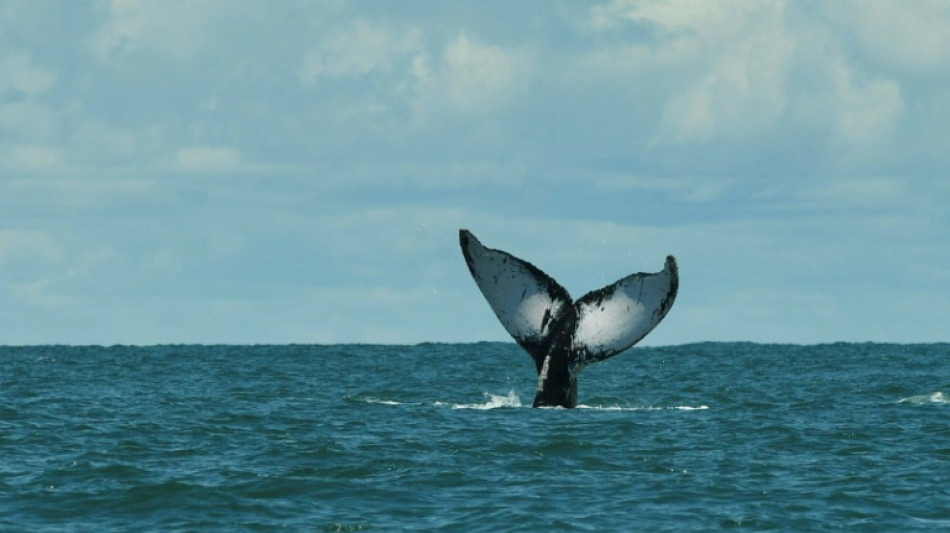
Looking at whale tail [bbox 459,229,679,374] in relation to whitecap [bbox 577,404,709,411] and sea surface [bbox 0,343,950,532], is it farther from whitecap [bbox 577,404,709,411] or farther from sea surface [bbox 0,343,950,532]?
whitecap [bbox 577,404,709,411]

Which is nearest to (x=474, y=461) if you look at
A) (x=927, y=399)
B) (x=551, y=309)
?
(x=551, y=309)

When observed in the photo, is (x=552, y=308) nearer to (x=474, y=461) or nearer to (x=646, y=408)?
(x=474, y=461)

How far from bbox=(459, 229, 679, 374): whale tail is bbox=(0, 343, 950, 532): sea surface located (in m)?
1.36

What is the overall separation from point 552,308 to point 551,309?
19mm

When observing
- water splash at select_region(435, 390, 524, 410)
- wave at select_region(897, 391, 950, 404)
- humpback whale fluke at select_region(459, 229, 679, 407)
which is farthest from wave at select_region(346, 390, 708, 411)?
humpback whale fluke at select_region(459, 229, 679, 407)

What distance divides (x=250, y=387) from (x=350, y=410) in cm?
1021

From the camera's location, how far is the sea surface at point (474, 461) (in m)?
15.4

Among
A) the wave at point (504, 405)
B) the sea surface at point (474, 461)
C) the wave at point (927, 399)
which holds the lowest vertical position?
the sea surface at point (474, 461)

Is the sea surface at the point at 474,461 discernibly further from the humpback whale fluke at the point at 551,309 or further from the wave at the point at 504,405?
the humpback whale fluke at the point at 551,309

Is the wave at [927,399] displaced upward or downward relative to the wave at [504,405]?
upward

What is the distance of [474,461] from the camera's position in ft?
62.3

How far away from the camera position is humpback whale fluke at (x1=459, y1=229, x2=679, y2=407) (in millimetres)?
19562

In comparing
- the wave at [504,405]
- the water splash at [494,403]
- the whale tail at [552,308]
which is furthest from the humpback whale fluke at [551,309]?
the water splash at [494,403]

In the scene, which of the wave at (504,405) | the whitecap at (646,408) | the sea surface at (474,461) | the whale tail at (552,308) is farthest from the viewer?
the wave at (504,405)
